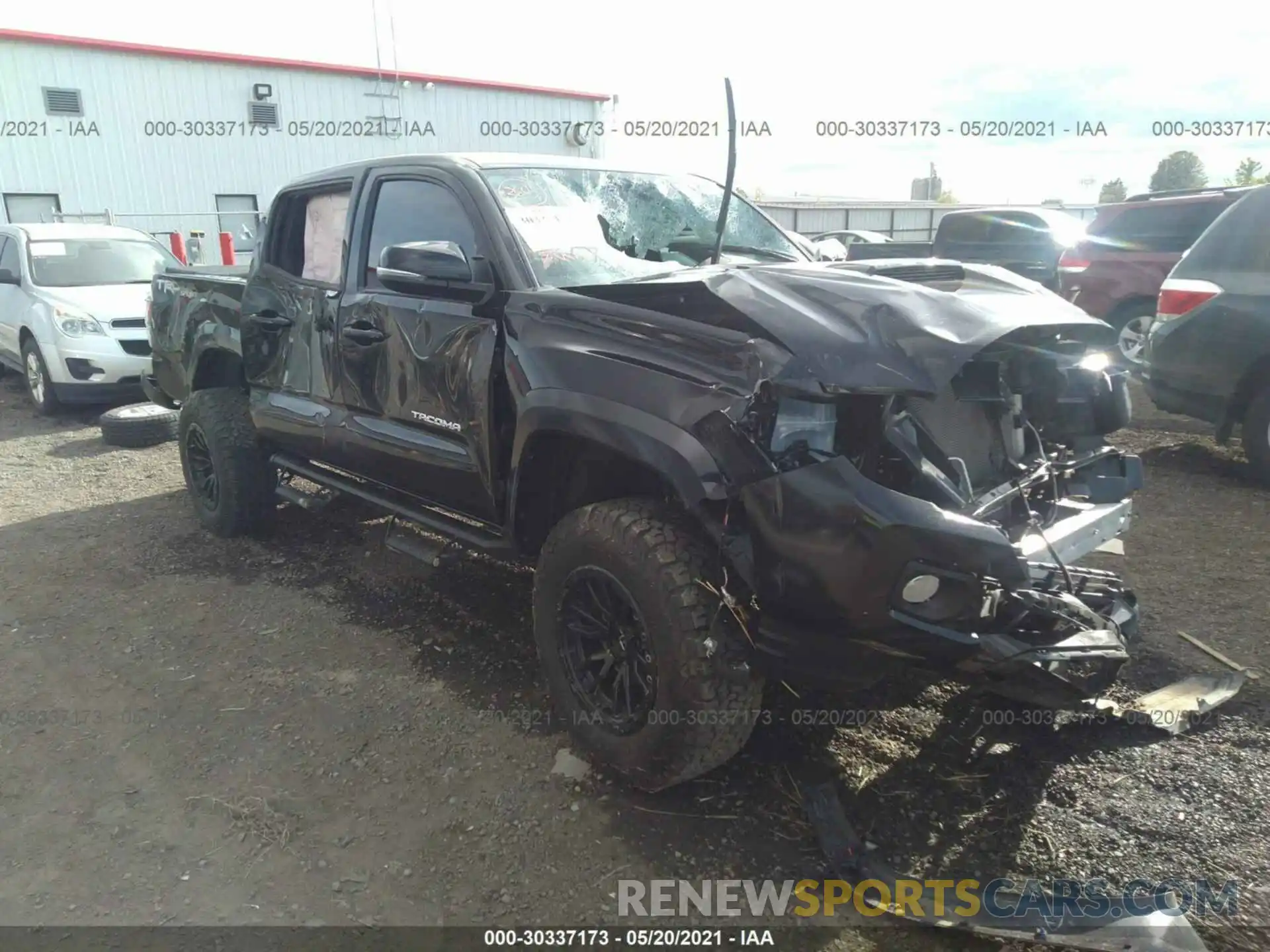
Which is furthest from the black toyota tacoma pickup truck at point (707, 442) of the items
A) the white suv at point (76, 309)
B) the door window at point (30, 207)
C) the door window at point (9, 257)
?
the door window at point (30, 207)

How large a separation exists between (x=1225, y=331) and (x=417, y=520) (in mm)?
4979

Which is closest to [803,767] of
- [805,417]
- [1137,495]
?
[805,417]

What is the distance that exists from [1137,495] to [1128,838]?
3.54m

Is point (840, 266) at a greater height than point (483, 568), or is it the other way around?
point (840, 266)

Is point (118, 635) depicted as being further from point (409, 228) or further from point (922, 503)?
point (922, 503)

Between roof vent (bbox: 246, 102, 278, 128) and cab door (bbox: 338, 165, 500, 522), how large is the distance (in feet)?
60.9

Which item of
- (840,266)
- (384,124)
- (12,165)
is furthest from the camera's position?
(384,124)

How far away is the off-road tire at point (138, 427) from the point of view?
24.6 feet

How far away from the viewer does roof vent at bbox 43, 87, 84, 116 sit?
17641 mm

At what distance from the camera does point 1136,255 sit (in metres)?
8.82

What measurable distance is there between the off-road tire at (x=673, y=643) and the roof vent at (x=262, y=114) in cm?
2047

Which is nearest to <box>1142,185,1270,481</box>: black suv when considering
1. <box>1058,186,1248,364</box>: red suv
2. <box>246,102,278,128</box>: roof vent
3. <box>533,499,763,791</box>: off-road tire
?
<box>1058,186,1248,364</box>: red suv

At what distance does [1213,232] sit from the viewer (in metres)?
5.82

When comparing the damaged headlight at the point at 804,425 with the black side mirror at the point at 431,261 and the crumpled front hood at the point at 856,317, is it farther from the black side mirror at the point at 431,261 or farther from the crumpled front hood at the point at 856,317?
the black side mirror at the point at 431,261
